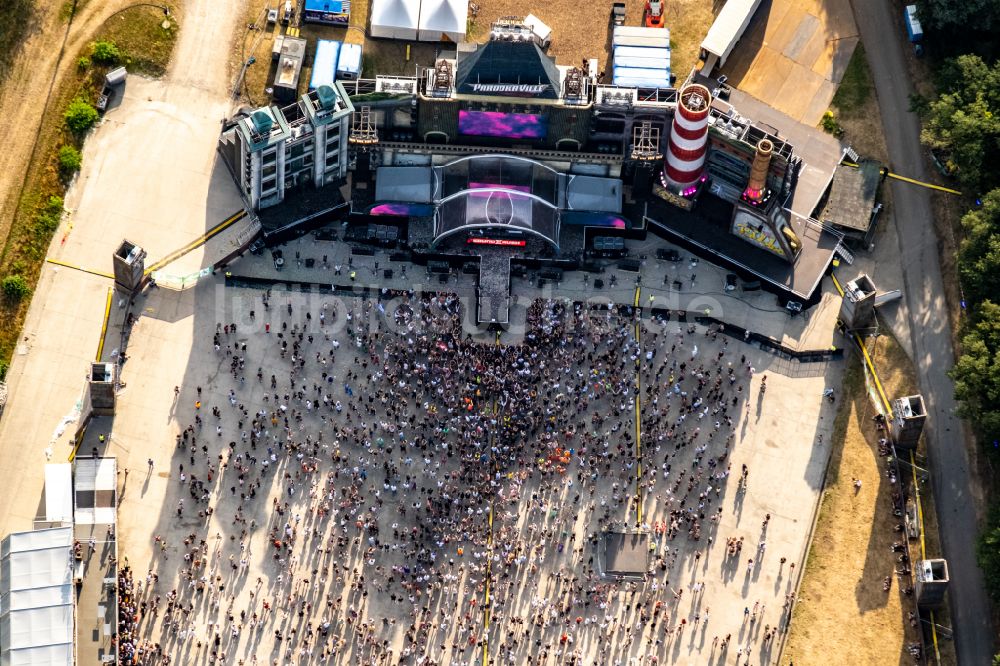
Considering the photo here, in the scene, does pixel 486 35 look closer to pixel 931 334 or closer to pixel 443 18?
pixel 443 18

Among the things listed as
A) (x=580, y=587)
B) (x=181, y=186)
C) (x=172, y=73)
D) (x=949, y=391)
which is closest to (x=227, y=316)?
(x=181, y=186)

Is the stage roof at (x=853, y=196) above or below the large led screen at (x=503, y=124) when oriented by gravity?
below

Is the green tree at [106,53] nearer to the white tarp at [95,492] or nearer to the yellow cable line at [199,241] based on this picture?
the yellow cable line at [199,241]

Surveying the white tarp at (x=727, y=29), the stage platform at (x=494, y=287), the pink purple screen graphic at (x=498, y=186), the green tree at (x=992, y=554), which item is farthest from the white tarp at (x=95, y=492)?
the green tree at (x=992, y=554)

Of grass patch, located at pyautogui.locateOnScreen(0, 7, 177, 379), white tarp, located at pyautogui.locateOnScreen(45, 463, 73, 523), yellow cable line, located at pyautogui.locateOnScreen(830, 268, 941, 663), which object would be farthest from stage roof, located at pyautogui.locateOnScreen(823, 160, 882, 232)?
white tarp, located at pyautogui.locateOnScreen(45, 463, 73, 523)

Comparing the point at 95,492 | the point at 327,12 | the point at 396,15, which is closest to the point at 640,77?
the point at 396,15

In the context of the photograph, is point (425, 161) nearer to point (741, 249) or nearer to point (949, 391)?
point (741, 249)
